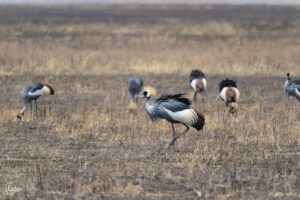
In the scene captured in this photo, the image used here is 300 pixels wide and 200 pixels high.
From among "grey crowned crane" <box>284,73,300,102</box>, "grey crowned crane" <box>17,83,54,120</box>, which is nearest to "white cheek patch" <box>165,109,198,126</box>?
"grey crowned crane" <box>17,83,54,120</box>

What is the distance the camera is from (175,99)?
12242 millimetres

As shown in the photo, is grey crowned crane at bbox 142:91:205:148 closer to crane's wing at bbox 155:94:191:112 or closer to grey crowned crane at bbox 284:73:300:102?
crane's wing at bbox 155:94:191:112

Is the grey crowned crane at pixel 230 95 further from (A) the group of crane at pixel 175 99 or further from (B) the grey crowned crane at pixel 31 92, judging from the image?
(B) the grey crowned crane at pixel 31 92

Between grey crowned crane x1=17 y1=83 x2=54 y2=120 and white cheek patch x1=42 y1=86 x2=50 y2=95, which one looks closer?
grey crowned crane x1=17 y1=83 x2=54 y2=120

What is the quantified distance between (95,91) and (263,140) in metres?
8.39

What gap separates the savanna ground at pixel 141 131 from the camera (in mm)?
9508

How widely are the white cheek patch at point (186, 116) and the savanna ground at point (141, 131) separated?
41 centimetres

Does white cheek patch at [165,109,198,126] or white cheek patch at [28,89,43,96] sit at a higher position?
white cheek patch at [28,89,43,96]

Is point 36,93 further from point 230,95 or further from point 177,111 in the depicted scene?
point 177,111

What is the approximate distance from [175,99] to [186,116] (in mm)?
312

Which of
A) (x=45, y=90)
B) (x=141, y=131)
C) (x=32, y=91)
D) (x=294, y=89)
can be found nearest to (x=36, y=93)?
(x=32, y=91)

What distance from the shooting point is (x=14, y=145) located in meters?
12.4

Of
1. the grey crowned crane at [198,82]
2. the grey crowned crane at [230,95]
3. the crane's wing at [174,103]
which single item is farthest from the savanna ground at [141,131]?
the crane's wing at [174,103]

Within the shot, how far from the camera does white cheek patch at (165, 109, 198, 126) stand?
12105 millimetres
